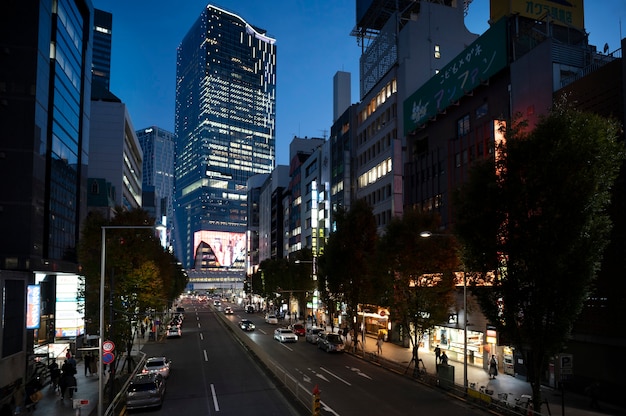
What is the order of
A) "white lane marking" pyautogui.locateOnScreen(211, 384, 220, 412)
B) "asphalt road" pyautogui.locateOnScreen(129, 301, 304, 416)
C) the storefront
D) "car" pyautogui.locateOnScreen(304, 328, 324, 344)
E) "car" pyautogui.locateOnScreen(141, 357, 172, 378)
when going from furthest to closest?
"car" pyautogui.locateOnScreen(304, 328, 324, 344) → the storefront → "car" pyautogui.locateOnScreen(141, 357, 172, 378) → "white lane marking" pyautogui.locateOnScreen(211, 384, 220, 412) → "asphalt road" pyautogui.locateOnScreen(129, 301, 304, 416)

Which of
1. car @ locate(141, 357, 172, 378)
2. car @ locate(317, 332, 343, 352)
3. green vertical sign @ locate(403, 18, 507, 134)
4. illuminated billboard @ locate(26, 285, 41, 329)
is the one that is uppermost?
green vertical sign @ locate(403, 18, 507, 134)

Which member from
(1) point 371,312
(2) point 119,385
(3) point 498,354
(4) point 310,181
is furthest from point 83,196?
(4) point 310,181

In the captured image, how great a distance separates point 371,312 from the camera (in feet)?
202

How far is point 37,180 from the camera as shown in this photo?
38.5m

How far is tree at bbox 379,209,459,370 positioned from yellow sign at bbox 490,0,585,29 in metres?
18.8

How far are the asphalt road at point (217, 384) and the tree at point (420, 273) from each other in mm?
10436

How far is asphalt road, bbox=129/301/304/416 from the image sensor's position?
24984 mm

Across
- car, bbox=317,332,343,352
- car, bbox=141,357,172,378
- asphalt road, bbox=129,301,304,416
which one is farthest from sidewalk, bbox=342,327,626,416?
car, bbox=141,357,172,378

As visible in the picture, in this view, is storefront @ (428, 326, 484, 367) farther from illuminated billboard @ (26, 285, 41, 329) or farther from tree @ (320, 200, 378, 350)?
illuminated billboard @ (26, 285, 41, 329)

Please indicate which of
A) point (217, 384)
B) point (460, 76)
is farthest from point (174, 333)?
Result: point (460, 76)

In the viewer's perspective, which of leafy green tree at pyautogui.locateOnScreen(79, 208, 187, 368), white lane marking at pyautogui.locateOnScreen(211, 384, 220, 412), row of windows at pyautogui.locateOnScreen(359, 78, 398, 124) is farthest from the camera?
row of windows at pyautogui.locateOnScreen(359, 78, 398, 124)

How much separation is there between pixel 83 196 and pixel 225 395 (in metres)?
34.3

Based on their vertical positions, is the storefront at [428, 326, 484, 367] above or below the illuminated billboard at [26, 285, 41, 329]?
below

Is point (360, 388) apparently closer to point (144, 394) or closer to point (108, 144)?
point (144, 394)
